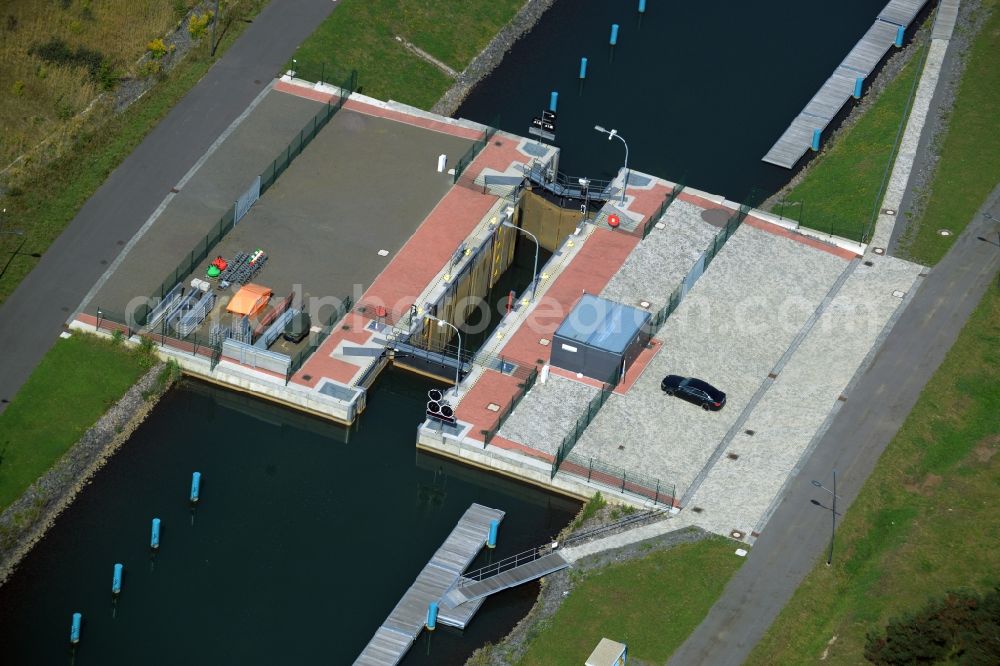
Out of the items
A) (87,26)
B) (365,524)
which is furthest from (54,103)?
(365,524)

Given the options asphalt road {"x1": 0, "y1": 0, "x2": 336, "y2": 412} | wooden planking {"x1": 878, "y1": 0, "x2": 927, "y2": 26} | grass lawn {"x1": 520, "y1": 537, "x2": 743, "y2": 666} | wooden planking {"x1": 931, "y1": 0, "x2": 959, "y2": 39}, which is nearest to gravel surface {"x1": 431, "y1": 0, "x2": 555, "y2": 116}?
asphalt road {"x1": 0, "y1": 0, "x2": 336, "y2": 412}

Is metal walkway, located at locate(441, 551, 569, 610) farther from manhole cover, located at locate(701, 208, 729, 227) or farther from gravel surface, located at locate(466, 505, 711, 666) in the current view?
manhole cover, located at locate(701, 208, 729, 227)

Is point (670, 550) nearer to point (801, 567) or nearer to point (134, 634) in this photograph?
point (801, 567)

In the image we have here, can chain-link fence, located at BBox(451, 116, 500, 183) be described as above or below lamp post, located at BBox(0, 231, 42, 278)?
above

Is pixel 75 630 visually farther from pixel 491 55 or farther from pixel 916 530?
pixel 491 55

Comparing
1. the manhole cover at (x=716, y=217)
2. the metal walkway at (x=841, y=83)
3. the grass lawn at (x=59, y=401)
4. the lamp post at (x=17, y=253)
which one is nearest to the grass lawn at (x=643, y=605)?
the manhole cover at (x=716, y=217)

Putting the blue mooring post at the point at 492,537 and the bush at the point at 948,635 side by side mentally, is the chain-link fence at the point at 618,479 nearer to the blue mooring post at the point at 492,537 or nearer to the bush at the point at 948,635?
the blue mooring post at the point at 492,537
